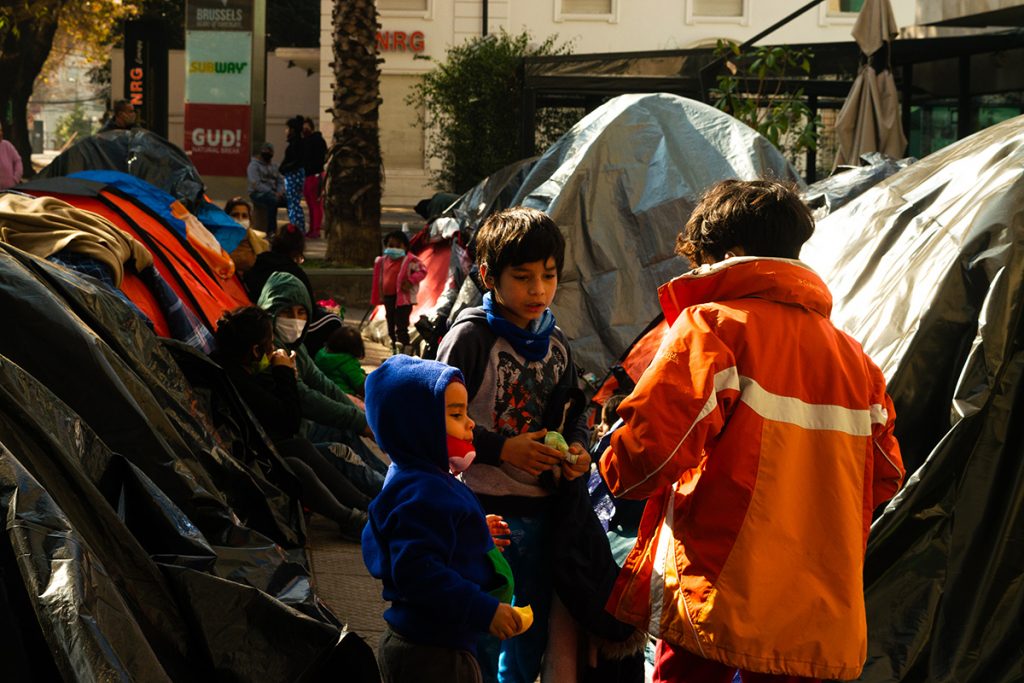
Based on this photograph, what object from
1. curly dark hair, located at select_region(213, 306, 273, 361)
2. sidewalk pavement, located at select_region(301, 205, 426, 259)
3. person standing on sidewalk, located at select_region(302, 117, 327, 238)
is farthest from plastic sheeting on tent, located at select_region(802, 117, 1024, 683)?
person standing on sidewalk, located at select_region(302, 117, 327, 238)

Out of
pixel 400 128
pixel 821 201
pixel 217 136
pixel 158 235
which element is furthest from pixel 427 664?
pixel 400 128

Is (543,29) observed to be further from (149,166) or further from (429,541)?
(429,541)

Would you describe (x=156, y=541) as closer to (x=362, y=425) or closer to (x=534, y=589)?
(x=534, y=589)

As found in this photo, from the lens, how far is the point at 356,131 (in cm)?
1513

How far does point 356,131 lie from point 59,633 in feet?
42.5

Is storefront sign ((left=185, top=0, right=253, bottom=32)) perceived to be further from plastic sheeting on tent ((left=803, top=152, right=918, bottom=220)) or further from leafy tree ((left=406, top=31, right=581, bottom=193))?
plastic sheeting on tent ((left=803, top=152, right=918, bottom=220))

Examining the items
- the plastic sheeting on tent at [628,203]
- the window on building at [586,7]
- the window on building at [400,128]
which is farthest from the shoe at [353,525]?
the window on building at [586,7]

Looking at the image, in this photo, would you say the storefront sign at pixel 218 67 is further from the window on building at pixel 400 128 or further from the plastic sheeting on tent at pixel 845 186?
the window on building at pixel 400 128

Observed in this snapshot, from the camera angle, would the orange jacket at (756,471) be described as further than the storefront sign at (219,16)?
No

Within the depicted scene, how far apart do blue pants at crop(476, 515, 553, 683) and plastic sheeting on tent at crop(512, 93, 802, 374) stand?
4.32 m

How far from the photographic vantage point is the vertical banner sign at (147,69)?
83.8 ft

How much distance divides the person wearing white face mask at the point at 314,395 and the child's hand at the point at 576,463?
3240 millimetres

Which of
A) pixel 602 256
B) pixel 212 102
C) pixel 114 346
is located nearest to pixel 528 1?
pixel 212 102

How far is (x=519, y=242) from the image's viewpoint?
336 centimetres
